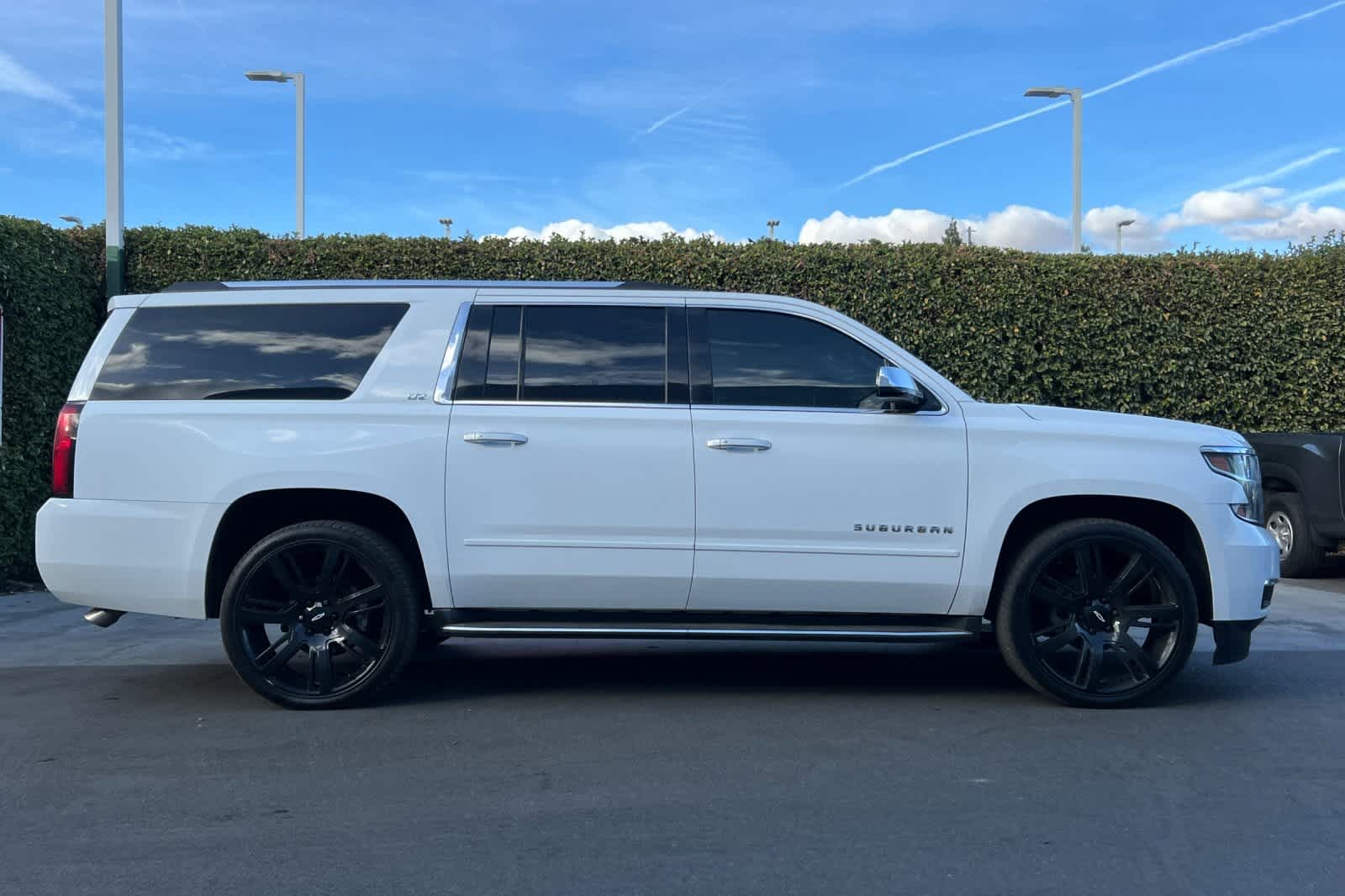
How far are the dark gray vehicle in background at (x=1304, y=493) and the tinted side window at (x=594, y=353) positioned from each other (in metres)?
6.98

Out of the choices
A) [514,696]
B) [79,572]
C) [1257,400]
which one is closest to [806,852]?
[514,696]

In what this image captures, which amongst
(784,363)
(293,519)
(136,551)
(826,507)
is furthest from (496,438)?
(136,551)

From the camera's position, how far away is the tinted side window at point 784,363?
18.7ft

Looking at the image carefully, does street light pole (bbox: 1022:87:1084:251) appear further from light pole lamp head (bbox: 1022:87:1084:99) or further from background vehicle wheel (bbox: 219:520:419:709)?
background vehicle wheel (bbox: 219:520:419:709)

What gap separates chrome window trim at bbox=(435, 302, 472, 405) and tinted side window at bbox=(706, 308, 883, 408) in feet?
3.83

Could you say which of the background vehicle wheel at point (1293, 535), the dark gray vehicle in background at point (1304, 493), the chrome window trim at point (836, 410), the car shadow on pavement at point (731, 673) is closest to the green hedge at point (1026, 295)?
the dark gray vehicle in background at point (1304, 493)

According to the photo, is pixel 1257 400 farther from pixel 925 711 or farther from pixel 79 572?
pixel 79 572

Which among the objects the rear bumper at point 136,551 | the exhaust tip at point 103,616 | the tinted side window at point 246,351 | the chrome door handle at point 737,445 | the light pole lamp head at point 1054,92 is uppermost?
the light pole lamp head at point 1054,92

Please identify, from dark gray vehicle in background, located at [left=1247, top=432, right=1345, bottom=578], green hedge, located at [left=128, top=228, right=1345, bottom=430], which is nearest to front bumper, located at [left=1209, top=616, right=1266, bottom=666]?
dark gray vehicle in background, located at [left=1247, top=432, right=1345, bottom=578]

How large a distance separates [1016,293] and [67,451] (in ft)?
28.1

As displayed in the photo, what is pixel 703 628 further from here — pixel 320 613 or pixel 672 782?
pixel 320 613

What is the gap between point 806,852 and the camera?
12.5 ft

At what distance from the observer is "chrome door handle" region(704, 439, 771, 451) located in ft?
18.1

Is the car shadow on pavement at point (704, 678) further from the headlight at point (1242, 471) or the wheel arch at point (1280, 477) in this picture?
the wheel arch at point (1280, 477)
